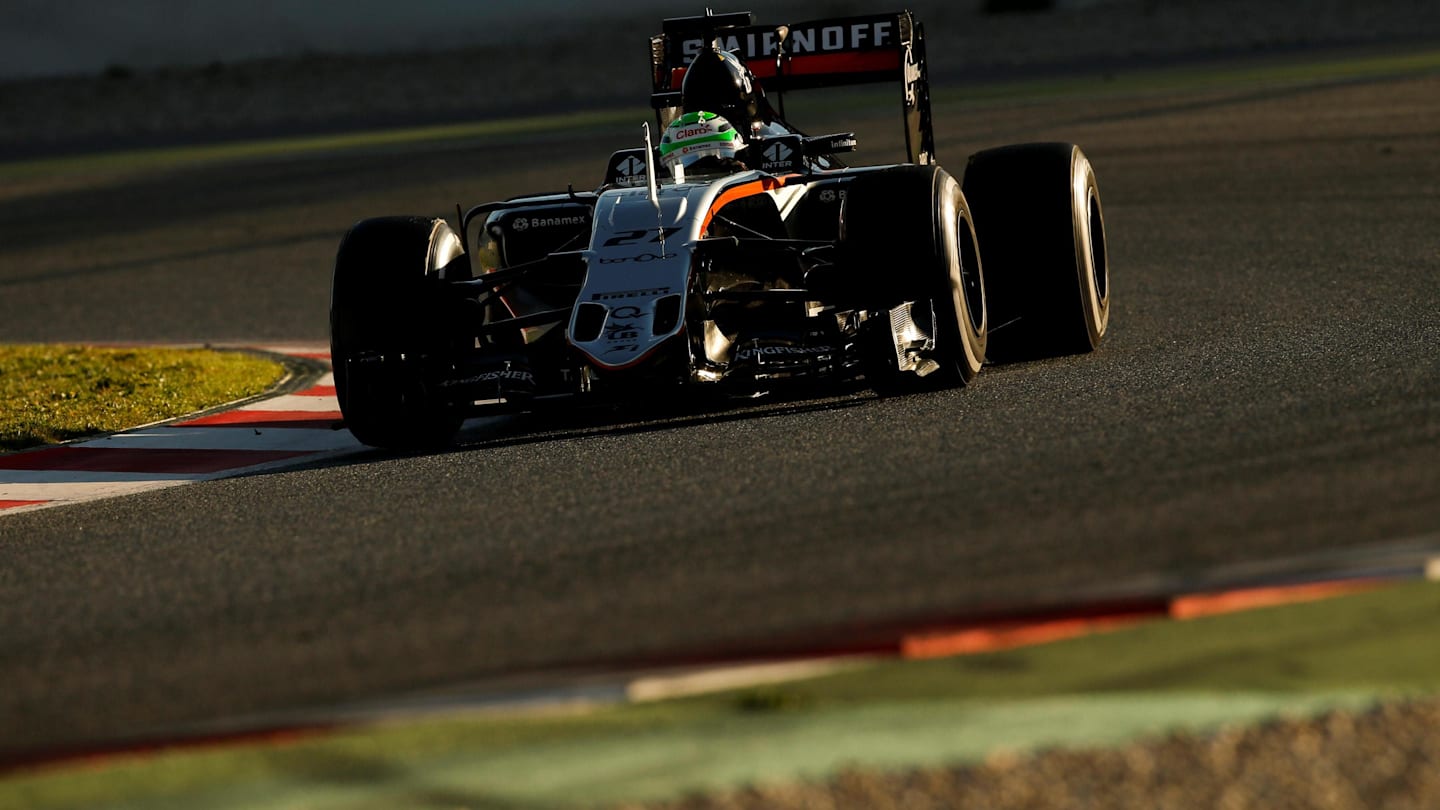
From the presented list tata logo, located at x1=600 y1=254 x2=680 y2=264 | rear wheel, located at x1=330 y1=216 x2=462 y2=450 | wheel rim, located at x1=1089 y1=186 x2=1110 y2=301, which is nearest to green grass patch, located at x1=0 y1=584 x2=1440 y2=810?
tata logo, located at x1=600 y1=254 x2=680 y2=264

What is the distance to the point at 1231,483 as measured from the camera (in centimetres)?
560

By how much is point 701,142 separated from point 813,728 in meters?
5.75

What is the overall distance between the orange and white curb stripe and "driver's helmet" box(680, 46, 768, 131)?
92.0 inches

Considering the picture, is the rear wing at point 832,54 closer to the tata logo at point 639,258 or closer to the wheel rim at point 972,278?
the wheel rim at point 972,278

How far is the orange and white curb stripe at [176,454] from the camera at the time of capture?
7.99 metres

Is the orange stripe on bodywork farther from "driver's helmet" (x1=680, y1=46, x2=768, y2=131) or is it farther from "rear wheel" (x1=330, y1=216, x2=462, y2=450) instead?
"rear wheel" (x1=330, y1=216, x2=462, y2=450)

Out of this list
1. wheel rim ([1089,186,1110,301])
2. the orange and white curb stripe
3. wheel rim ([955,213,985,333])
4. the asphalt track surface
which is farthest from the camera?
wheel rim ([1089,186,1110,301])

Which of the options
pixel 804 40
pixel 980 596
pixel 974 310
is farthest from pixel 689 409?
pixel 980 596

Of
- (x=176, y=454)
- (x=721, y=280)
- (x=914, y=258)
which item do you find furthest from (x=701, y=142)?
(x=176, y=454)

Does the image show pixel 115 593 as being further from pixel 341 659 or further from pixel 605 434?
pixel 605 434

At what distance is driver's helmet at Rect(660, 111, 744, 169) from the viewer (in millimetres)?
9234

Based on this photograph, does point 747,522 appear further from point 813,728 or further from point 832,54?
point 832,54

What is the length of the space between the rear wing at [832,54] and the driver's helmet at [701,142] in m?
0.74

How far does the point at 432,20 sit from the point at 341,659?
120 ft
